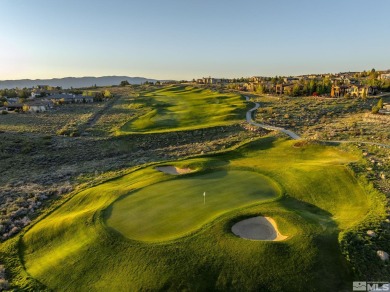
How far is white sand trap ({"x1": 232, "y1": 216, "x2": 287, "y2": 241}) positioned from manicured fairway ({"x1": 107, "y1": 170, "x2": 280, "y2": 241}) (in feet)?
5.54

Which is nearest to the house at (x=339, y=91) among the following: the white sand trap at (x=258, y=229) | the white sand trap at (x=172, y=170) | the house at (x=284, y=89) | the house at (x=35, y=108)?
the house at (x=284, y=89)

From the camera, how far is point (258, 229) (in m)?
19.8

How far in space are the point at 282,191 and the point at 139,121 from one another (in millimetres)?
53076

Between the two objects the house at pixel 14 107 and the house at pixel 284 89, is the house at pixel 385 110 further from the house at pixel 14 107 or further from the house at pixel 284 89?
the house at pixel 14 107

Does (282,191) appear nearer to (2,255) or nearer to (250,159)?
(250,159)

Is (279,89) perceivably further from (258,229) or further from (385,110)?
(258,229)

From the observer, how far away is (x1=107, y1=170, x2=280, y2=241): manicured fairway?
64.1 ft

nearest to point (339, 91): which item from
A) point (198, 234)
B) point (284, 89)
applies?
point (284, 89)

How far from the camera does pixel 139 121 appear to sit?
74000 mm

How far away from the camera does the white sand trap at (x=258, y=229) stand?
1900cm

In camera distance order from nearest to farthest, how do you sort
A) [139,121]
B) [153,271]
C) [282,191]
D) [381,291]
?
1. [381,291]
2. [153,271]
3. [282,191]
4. [139,121]

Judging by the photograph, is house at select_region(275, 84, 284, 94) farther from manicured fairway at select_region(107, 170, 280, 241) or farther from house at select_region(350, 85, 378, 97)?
manicured fairway at select_region(107, 170, 280, 241)

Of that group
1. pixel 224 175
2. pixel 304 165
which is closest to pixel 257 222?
pixel 224 175

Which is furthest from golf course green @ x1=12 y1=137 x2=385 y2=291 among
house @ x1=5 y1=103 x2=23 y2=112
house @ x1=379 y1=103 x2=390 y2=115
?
house @ x1=5 y1=103 x2=23 y2=112
